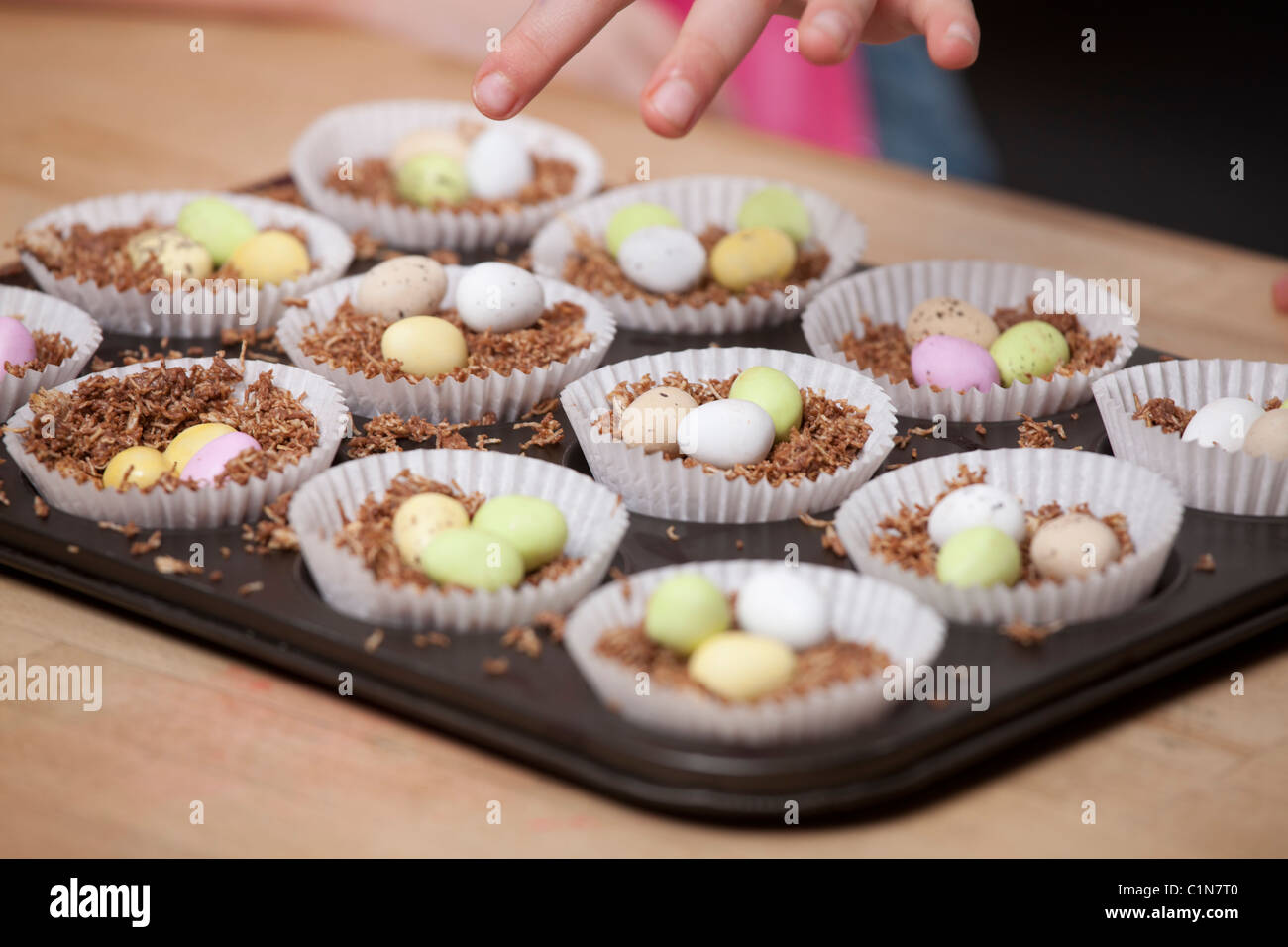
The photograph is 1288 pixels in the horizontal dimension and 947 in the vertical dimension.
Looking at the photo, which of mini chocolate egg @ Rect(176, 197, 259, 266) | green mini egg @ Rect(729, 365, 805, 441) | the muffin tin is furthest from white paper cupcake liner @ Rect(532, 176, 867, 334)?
the muffin tin

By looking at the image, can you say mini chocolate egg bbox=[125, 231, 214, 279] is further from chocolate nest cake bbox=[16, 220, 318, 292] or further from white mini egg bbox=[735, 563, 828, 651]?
white mini egg bbox=[735, 563, 828, 651]

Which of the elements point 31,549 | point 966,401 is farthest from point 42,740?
point 966,401

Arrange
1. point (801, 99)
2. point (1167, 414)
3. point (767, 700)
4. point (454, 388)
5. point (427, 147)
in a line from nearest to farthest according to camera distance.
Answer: point (767, 700) < point (1167, 414) < point (454, 388) < point (427, 147) < point (801, 99)

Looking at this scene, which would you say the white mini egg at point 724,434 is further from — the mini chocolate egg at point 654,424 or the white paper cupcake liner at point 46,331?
the white paper cupcake liner at point 46,331

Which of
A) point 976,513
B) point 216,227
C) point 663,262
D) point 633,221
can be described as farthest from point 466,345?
point 976,513

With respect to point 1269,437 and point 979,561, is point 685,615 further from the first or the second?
point 1269,437

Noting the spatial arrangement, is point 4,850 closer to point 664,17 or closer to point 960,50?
point 960,50
